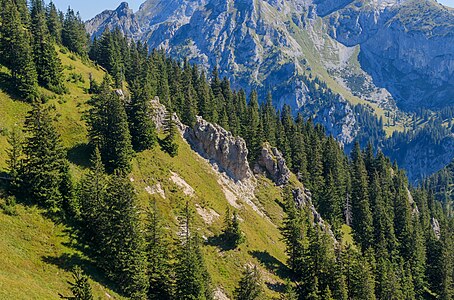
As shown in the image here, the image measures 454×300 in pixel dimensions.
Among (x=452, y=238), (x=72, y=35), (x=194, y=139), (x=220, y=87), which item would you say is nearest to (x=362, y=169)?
(x=452, y=238)

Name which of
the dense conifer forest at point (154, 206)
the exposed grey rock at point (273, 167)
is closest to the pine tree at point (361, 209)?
the dense conifer forest at point (154, 206)

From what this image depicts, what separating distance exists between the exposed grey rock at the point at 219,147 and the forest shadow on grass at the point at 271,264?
Answer: 2512 cm

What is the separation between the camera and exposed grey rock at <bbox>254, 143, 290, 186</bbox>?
11381 cm

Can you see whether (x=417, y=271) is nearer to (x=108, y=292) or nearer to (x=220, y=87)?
(x=220, y=87)

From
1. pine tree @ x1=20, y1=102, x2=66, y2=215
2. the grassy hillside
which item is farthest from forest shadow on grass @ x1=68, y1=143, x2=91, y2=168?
pine tree @ x1=20, y1=102, x2=66, y2=215

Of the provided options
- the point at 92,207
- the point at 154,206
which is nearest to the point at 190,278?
the point at 154,206

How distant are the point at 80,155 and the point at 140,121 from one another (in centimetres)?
1464

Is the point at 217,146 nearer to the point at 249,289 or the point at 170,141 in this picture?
the point at 170,141

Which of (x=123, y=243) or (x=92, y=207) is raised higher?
(x=92, y=207)

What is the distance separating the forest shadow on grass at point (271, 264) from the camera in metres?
77.2

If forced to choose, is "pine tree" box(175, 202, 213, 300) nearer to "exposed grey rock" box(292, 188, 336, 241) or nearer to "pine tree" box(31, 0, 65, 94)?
"pine tree" box(31, 0, 65, 94)

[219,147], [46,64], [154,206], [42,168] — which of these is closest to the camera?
[42,168]

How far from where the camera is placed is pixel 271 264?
7850cm

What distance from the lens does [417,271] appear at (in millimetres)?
110188
